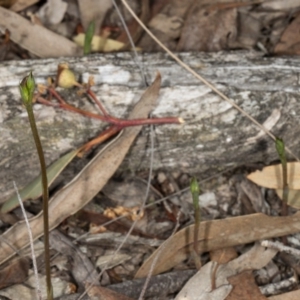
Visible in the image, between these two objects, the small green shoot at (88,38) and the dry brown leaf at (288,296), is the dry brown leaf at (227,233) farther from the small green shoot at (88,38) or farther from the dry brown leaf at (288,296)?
the small green shoot at (88,38)

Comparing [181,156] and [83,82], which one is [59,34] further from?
[181,156]

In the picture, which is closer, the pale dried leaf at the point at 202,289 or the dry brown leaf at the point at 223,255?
the pale dried leaf at the point at 202,289

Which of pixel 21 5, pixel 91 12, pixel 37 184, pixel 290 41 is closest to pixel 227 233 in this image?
pixel 37 184

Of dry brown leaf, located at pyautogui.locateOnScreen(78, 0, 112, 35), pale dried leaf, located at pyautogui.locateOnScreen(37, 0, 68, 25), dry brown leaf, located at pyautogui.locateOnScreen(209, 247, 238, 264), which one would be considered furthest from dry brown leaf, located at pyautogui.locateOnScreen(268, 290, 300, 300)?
pale dried leaf, located at pyautogui.locateOnScreen(37, 0, 68, 25)

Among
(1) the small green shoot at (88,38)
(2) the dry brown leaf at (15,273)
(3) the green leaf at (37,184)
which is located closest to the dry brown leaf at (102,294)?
(2) the dry brown leaf at (15,273)

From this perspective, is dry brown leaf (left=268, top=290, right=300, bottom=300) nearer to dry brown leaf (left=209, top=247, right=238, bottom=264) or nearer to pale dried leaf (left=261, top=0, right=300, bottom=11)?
dry brown leaf (left=209, top=247, right=238, bottom=264)

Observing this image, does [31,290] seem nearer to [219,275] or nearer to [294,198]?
[219,275]

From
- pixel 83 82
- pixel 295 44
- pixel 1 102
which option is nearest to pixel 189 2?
pixel 295 44
